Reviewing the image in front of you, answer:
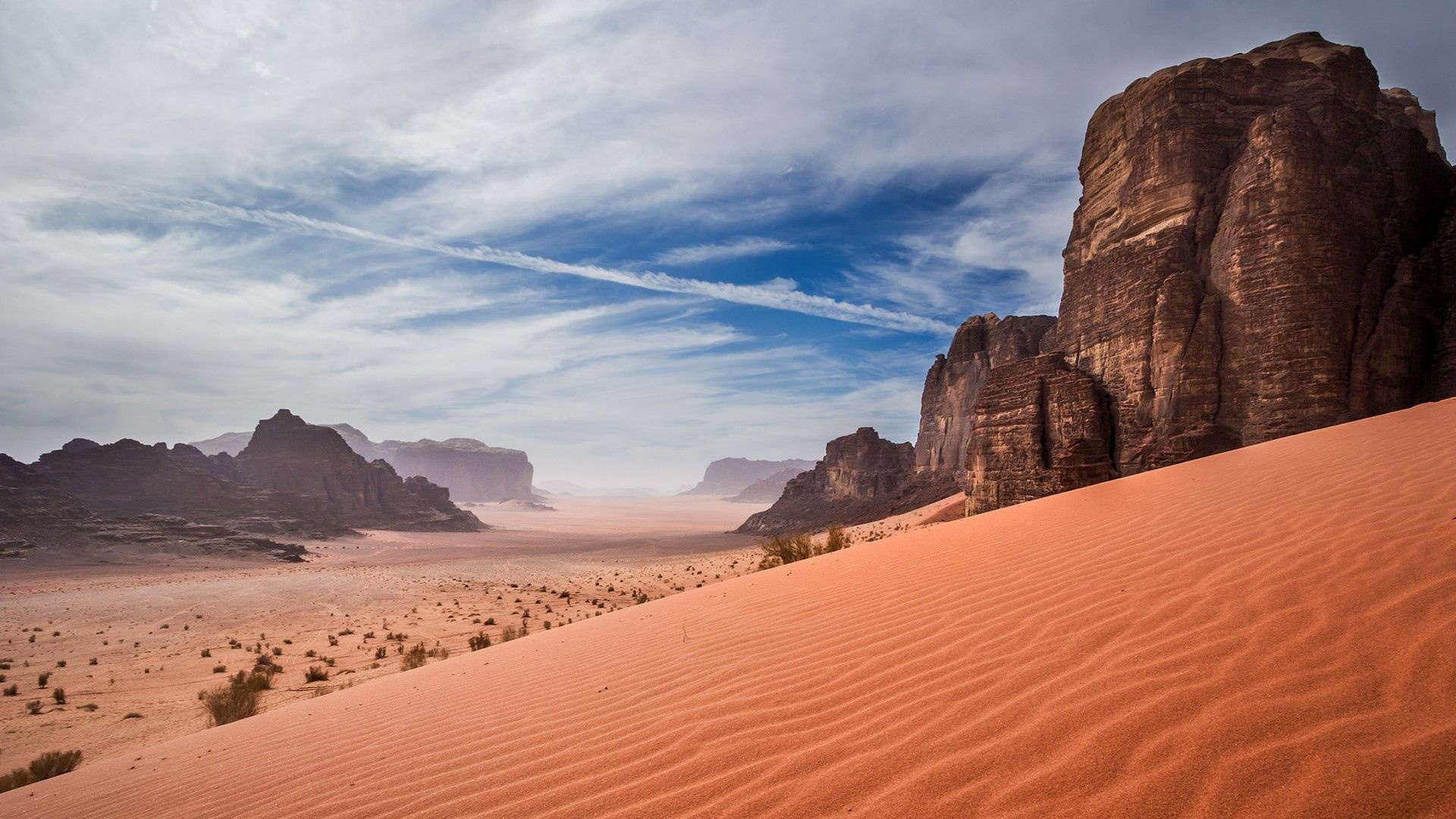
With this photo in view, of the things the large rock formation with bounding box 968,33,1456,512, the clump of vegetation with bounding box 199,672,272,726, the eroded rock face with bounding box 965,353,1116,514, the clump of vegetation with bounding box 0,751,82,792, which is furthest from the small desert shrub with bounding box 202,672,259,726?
A: the large rock formation with bounding box 968,33,1456,512

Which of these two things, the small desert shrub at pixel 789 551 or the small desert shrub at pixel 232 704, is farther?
the small desert shrub at pixel 789 551

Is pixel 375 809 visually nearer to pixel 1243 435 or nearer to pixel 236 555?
pixel 1243 435

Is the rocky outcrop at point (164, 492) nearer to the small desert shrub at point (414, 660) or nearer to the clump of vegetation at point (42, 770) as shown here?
the small desert shrub at point (414, 660)

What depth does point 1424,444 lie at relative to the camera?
6.21m

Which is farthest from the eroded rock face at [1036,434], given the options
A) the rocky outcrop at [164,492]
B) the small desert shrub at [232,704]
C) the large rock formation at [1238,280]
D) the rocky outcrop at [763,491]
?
the rocky outcrop at [763,491]

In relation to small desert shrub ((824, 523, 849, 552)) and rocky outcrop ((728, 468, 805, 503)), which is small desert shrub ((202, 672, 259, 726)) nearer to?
small desert shrub ((824, 523, 849, 552))

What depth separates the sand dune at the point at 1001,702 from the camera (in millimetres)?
2113

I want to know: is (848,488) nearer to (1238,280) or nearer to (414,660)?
(1238,280)

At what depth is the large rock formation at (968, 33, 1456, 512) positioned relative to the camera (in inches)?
547

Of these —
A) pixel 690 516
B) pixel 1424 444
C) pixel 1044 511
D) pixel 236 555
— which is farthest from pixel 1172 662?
pixel 690 516

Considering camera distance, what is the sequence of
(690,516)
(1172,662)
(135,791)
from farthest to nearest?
1. (690,516)
2. (135,791)
3. (1172,662)

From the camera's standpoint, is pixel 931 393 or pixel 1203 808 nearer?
pixel 1203 808

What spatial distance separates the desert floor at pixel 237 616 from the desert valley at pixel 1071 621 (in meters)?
0.16

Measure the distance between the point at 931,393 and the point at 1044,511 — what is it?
146 feet
